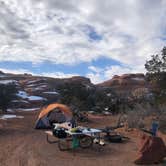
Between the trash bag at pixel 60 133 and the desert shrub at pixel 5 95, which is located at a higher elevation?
the desert shrub at pixel 5 95

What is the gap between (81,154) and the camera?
12242 millimetres

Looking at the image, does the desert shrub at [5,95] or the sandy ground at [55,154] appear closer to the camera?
the sandy ground at [55,154]

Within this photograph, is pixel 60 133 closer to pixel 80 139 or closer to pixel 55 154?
pixel 80 139

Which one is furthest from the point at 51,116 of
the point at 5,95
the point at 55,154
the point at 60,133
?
the point at 5,95

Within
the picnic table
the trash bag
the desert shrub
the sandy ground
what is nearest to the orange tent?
the sandy ground

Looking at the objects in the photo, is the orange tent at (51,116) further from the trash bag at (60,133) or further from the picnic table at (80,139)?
→ the picnic table at (80,139)

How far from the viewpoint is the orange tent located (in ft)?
66.8

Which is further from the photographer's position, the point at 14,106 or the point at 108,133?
the point at 14,106

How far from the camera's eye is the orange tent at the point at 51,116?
66.8ft

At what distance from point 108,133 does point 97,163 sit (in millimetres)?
4808

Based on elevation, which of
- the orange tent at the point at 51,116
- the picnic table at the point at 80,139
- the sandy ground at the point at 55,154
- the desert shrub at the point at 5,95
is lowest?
the sandy ground at the point at 55,154

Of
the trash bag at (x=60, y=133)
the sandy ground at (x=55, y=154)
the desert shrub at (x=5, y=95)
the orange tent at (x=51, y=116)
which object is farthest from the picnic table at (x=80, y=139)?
the desert shrub at (x=5, y=95)

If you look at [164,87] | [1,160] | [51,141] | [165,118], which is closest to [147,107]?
[164,87]

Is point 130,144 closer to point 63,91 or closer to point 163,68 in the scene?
point 163,68
